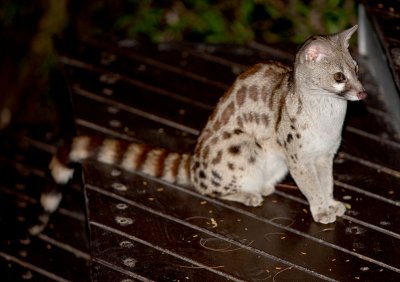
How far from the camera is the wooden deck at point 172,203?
3.98 metres

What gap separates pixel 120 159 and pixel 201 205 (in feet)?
1.85

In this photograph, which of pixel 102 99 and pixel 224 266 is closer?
pixel 224 266

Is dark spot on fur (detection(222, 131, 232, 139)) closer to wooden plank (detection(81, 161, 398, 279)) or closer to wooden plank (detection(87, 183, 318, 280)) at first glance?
wooden plank (detection(81, 161, 398, 279))

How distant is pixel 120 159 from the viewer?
4695 mm

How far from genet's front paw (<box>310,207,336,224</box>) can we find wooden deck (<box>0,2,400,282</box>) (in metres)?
0.04

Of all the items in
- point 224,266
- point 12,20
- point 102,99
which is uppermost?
point 12,20

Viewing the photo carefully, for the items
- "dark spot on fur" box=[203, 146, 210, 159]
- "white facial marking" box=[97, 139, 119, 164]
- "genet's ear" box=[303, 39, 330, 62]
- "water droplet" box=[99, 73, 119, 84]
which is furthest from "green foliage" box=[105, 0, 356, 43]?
"genet's ear" box=[303, 39, 330, 62]

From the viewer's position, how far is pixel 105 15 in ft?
26.9

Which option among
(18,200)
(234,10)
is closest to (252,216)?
(18,200)

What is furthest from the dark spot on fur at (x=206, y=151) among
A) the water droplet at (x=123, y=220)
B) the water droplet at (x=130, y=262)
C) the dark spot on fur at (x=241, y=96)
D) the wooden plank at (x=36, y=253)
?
the wooden plank at (x=36, y=253)

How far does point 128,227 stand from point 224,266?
0.56m

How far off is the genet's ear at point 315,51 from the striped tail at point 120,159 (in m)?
0.97

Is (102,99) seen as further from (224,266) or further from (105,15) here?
(105,15)

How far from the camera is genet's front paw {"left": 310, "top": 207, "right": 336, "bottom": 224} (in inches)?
168
